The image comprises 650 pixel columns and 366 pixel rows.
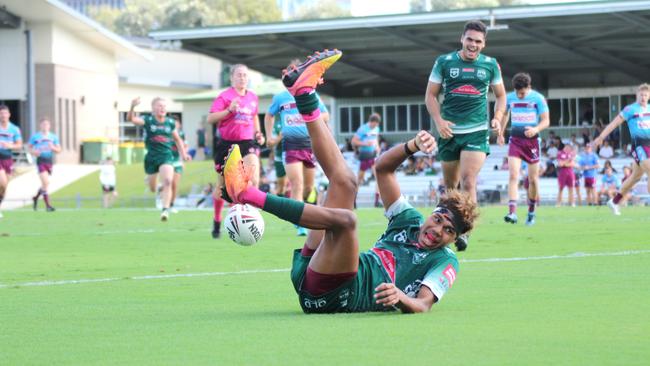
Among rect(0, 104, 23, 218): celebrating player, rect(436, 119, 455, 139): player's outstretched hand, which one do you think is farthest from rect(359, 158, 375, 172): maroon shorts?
rect(436, 119, 455, 139): player's outstretched hand

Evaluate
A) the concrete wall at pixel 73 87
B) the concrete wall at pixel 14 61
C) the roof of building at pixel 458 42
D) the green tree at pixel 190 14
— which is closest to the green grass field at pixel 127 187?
the roof of building at pixel 458 42

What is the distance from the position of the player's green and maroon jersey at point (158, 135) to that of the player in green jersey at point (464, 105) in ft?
32.1

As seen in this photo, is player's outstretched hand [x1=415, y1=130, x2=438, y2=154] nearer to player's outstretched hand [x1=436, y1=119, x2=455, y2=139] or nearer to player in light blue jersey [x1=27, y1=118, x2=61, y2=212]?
player's outstretched hand [x1=436, y1=119, x2=455, y2=139]

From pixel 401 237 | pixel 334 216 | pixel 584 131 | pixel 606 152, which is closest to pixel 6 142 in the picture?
pixel 401 237

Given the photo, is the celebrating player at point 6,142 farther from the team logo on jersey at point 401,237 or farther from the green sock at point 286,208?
the green sock at point 286,208

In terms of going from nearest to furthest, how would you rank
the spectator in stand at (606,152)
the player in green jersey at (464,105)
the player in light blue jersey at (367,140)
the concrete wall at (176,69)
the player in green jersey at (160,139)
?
the player in green jersey at (464,105)
the player in green jersey at (160,139)
the player in light blue jersey at (367,140)
the spectator in stand at (606,152)
the concrete wall at (176,69)

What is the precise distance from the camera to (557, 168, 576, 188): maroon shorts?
34.9 metres

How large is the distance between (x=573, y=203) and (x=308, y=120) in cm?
2796

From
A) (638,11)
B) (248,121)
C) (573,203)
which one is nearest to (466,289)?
(248,121)

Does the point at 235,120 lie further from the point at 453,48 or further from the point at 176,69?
the point at 176,69

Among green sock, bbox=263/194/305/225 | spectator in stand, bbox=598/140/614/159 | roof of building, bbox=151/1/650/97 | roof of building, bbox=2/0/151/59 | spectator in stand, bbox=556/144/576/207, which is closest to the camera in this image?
green sock, bbox=263/194/305/225

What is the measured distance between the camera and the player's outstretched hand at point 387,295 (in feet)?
23.8

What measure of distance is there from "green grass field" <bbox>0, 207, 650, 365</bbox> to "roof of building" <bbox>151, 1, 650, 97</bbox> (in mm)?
26032

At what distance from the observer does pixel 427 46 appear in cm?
4525
